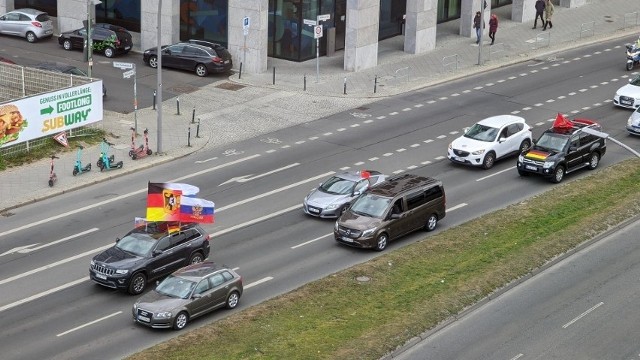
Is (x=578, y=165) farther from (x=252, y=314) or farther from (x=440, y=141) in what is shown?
(x=252, y=314)

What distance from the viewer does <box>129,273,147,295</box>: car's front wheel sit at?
3681cm

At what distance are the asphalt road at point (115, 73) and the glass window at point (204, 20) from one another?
11.4 ft

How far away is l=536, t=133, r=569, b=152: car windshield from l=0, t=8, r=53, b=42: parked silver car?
33.1m

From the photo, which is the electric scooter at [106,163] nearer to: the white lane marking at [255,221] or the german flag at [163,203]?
the white lane marking at [255,221]

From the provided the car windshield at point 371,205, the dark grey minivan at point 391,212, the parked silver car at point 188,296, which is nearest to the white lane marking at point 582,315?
the dark grey minivan at point 391,212

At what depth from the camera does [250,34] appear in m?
63.4

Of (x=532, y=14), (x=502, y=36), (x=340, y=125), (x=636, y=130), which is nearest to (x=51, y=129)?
(x=340, y=125)

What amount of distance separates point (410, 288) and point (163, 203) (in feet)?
27.6

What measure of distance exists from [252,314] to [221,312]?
149cm

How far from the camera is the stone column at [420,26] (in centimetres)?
6812

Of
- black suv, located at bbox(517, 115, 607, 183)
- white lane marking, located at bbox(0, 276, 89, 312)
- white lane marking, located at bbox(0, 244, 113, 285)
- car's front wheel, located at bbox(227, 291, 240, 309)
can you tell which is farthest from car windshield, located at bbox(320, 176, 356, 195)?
white lane marking, located at bbox(0, 276, 89, 312)

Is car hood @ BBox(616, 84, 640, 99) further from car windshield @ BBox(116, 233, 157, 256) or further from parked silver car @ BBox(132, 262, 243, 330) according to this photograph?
car windshield @ BBox(116, 233, 157, 256)

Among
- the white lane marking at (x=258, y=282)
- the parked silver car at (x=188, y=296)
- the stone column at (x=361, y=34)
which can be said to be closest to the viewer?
the parked silver car at (x=188, y=296)

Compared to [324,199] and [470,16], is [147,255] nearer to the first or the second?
[324,199]
